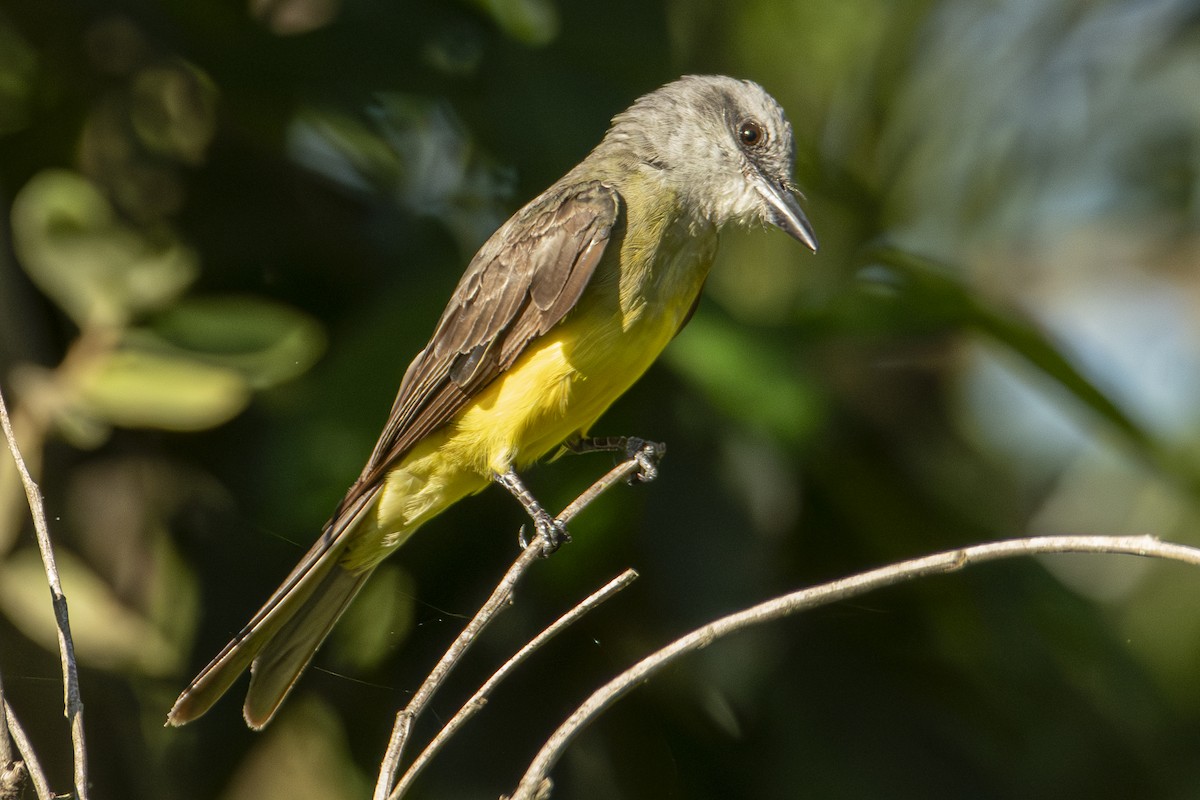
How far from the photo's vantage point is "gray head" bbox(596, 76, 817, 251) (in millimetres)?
3471

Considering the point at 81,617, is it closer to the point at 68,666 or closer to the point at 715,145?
the point at 68,666

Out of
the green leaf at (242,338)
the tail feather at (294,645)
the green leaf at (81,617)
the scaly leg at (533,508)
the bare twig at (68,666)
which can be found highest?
the bare twig at (68,666)

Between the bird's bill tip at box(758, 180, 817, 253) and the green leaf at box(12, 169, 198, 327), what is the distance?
1.64 metres

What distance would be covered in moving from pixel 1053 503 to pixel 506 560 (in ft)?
6.75

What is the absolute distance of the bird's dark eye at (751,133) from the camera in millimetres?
3623

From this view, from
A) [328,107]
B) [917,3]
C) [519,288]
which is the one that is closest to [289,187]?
[328,107]

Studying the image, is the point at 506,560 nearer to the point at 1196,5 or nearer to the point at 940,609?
the point at 940,609

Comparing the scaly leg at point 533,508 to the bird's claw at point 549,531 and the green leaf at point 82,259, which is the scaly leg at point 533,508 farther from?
the green leaf at point 82,259

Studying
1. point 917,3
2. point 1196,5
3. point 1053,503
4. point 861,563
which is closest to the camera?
point 861,563

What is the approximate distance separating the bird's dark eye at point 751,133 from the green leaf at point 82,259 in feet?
5.24

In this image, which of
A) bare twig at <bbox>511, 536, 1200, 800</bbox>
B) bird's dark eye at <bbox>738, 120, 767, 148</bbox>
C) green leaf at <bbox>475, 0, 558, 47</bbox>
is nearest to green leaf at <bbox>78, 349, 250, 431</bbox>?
green leaf at <bbox>475, 0, 558, 47</bbox>

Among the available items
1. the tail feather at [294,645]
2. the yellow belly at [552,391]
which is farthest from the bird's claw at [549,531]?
the tail feather at [294,645]

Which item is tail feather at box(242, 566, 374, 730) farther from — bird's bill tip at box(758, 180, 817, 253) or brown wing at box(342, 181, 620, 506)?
bird's bill tip at box(758, 180, 817, 253)

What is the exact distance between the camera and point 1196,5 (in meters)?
4.36
